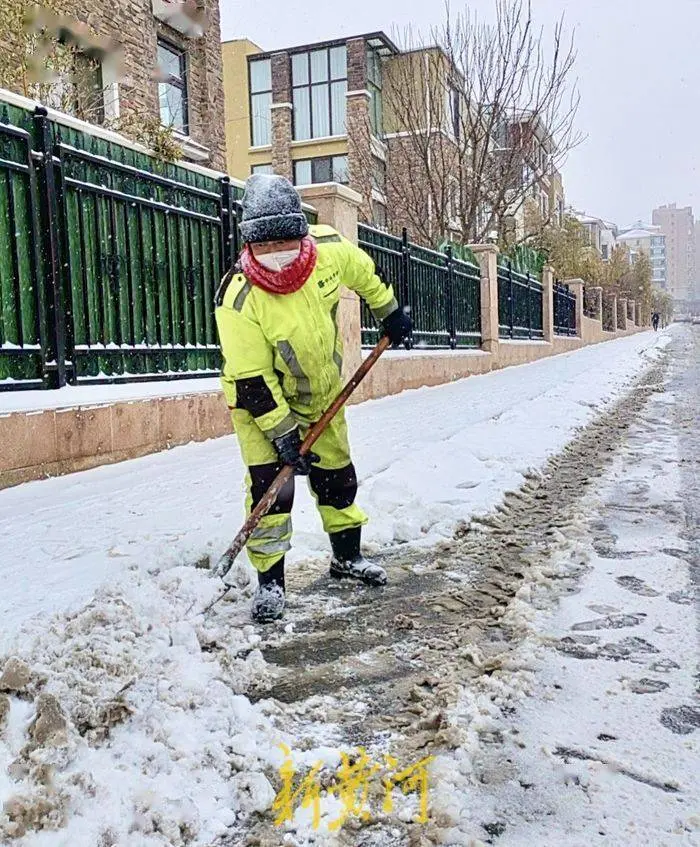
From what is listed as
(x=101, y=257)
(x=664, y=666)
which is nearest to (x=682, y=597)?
(x=664, y=666)

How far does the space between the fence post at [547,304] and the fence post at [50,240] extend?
58.4 ft

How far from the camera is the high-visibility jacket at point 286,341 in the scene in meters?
2.88

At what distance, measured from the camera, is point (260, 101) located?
29.7m

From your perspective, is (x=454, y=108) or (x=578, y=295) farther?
(x=578, y=295)

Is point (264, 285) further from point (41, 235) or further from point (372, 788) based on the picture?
point (41, 235)

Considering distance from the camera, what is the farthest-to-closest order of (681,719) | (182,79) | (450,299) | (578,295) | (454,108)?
(578,295) < (454,108) < (182,79) < (450,299) < (681,719)

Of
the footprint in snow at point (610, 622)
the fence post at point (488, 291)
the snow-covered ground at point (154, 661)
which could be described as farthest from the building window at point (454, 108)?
the footprint in snow at point (610, 622)

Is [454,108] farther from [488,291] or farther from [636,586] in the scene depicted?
[636,586]

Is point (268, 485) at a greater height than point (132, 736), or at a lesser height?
greater

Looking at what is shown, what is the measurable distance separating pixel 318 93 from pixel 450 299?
1893 centimetres

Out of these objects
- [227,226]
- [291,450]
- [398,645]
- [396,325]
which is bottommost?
[398,645]

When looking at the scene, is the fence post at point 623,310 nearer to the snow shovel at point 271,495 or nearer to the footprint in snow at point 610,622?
the snow shovel at point 271,495

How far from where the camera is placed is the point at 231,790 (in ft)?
6.00

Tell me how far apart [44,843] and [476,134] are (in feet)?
61.4
